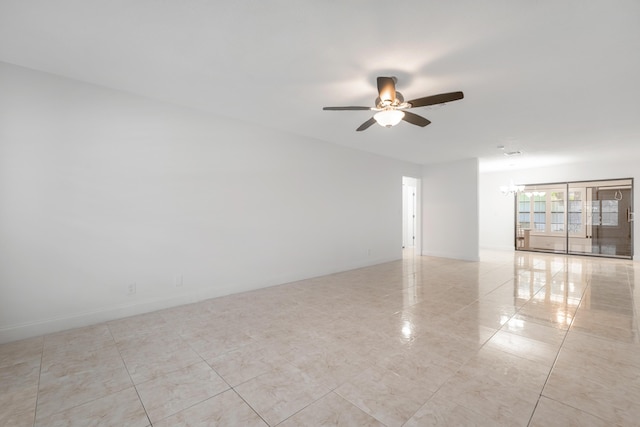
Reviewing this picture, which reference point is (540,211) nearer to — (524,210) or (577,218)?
(524,210)

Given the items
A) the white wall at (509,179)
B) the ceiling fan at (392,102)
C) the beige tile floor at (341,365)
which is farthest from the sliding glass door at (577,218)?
the ceiling fan at (392,102)

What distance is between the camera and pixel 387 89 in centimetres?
249

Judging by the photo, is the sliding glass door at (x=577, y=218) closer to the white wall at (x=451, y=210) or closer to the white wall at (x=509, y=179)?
the white wall at (x=509, y=179)

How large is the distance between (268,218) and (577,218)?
902 cm

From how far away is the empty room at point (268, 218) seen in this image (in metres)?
1.81

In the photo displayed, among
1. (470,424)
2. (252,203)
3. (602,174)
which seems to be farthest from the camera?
(602,174)

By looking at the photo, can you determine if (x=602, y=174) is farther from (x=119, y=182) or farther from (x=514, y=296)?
(x=119, y=182)

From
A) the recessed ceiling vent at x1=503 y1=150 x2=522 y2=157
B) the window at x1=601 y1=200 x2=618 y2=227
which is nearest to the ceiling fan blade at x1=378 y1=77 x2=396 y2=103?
the recessed ceiling vent at x1=503 y1=150 x2=522 y2=157

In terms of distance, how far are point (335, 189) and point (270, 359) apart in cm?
371

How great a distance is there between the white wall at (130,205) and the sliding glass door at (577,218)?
768 cm

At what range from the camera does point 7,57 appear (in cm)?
245

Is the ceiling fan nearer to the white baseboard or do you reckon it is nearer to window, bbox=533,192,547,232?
the white baseboard

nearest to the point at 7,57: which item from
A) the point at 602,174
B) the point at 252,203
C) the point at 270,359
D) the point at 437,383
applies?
the point at 252,203

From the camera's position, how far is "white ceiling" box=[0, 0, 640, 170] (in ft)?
6.18
